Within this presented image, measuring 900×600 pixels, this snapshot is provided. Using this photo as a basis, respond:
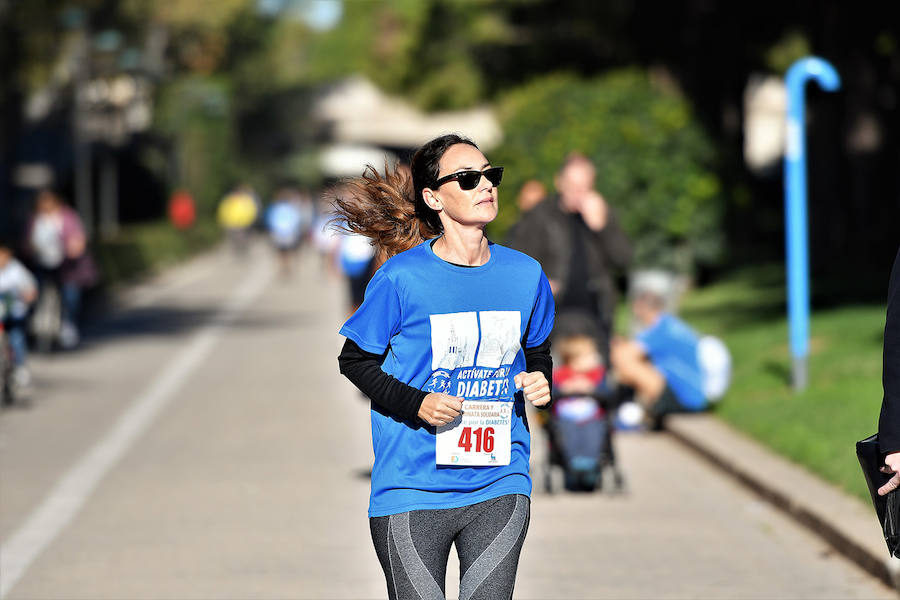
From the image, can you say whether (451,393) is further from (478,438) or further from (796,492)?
(796,492)

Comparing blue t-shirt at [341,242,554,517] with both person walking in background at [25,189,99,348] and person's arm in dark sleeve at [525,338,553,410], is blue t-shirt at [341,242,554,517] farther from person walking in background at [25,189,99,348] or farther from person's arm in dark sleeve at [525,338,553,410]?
person walking in background at [25,189,99,348]

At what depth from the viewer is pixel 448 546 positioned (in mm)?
4410

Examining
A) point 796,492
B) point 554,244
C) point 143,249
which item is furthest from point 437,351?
point 143,249

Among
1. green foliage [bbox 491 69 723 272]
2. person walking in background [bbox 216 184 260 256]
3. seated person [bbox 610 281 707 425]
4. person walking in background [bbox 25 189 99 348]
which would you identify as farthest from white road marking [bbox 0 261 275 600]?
person walking in background [bbox 216 184 260 256]

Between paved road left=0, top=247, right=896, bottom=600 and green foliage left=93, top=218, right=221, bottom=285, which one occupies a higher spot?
green foliage left=93, top=218, right=221, bottom=285

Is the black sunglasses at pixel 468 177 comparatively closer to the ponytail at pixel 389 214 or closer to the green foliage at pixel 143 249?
the ponytail at pixel 389 214

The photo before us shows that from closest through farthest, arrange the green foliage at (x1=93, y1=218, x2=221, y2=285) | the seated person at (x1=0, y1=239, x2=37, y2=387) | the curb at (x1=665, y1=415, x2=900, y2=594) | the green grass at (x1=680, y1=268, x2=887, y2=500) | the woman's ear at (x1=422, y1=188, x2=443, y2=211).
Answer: the woman's ear at (x1=422, y1=188, x2=443, y2=211), the curb at (x1=665, y1=415, x2=900, y2=594), the green grass at (x1=680, y1=268, x2=887, y2=500), the seated person at (x1=0, y1=239, x2=37, y2=387), the green foliage at (x1=93, y1=218, x2=221, y2=285)

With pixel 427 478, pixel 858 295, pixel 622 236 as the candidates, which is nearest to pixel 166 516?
pixel 622 236

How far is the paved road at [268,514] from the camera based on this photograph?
7281mm

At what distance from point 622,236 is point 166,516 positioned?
4.13 metres

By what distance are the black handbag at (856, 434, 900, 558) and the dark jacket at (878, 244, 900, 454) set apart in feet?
0.41

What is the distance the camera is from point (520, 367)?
14.8 ft

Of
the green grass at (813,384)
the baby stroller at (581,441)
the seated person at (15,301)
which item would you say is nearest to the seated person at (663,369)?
the green grass at (813,384)

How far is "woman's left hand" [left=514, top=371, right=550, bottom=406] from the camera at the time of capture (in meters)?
4.41
